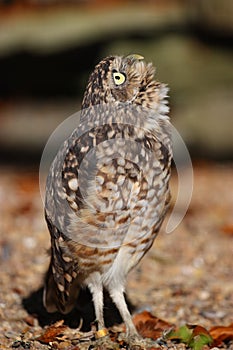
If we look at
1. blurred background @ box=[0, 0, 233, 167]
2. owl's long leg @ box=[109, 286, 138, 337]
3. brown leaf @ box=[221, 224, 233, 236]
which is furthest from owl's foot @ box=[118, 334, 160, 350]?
blurred background @ box=[0, 0, 233, 167]

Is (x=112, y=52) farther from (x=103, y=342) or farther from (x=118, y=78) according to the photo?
(x=103, y=342)

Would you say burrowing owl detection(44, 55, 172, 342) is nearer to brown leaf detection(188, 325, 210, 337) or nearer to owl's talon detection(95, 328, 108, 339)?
owl's talon detection(95, 328, 108, 339)

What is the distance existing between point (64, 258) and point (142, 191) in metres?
0.51

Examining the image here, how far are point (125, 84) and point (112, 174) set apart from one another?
1.39 ft

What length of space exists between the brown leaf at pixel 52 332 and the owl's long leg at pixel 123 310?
315 millimetres

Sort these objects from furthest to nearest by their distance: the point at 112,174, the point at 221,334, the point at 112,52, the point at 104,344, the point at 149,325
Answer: the point at 112,52, the point at 149,325, the point at 221,334, the point at 104,344, the point at 112,174

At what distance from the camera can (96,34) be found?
7422 millimetres

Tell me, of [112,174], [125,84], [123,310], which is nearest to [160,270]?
[123,310]

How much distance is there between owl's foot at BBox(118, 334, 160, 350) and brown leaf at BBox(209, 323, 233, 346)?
338 mm

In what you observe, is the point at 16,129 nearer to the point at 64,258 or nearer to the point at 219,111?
the point at 219,111

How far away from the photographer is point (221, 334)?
388 centimetres

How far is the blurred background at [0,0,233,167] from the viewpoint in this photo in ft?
24.3

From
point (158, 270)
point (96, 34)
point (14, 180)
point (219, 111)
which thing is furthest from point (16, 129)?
point (158, 270)

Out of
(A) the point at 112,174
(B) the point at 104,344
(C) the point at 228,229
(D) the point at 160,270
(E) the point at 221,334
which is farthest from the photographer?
(C) the point at 228,229
